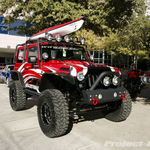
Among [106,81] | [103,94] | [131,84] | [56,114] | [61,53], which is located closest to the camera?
[56,114]

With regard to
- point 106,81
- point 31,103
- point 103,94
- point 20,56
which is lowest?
point 31,103

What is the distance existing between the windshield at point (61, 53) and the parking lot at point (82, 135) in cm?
179

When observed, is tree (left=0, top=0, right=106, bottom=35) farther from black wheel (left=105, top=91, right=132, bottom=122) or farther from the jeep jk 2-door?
black wheel (left=105, top=91, right=132, bottom=122)

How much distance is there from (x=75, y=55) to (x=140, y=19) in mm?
8992

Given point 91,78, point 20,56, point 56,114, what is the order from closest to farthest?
point 56,114 < point 91,78 < point 20,56

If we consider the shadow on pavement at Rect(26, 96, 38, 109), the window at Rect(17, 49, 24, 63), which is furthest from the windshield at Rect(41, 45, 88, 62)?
the shadow on pavement at Rect(26, 96, 38, 109)

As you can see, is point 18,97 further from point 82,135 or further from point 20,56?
point 82,135

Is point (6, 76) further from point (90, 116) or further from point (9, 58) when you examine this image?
point (9, 58)

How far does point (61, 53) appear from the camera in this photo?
192 inches

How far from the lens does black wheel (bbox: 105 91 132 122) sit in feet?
14.1

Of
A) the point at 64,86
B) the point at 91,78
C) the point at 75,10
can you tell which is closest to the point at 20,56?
the point at 64,86

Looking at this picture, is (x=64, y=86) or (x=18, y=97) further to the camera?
(x=18, y=97)

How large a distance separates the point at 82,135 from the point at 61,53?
2338 millimetres

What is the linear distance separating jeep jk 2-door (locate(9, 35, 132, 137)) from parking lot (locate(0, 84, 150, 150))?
224 millimetres
